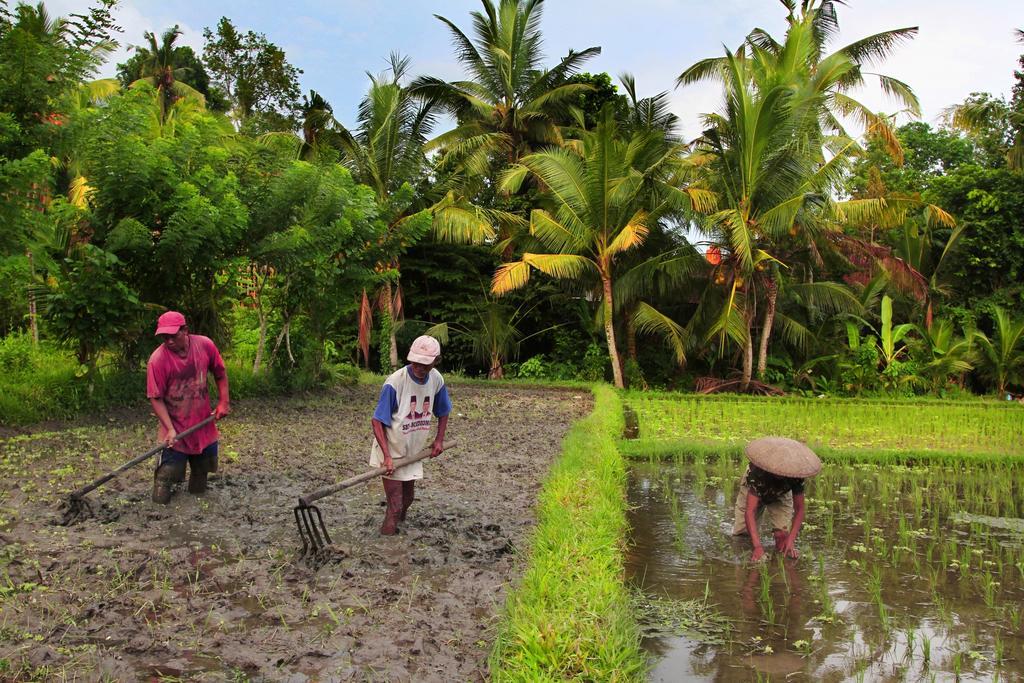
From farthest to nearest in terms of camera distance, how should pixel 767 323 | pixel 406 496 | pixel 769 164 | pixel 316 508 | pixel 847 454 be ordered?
pixel 767 323, pixel 769 164, pixel 847 454, pixel 406 496, pixel 316 508

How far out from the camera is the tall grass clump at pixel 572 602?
3127 mm

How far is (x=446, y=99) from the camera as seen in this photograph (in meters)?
17.5

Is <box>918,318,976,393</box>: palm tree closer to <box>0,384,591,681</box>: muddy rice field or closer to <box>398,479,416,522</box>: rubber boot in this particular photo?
<box>0,384,591,681</box>: muddy rice field

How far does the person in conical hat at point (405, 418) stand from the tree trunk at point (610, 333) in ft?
35.5

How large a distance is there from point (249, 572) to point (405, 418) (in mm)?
1167

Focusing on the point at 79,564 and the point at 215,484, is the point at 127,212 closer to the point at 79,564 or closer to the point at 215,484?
the point at 215,484

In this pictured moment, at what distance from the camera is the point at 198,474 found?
18.9 feet

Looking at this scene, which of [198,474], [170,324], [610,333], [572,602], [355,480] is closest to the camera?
[572,602]

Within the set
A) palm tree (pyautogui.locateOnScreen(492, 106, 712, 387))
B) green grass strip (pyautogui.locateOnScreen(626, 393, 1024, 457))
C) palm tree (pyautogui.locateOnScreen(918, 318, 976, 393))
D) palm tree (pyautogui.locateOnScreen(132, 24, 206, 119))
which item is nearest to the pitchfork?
green grass strip (pyautogui.locateOnScreen(626, 393, 1024, 457))

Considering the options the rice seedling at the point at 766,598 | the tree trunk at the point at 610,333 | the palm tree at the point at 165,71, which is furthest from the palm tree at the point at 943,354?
the palm tree at the point at 165,71

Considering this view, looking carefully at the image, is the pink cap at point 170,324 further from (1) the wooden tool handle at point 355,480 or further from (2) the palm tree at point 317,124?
(2) the palm tree at point 317,124

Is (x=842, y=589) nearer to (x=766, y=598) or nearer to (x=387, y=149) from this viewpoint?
(x=766, y=598)

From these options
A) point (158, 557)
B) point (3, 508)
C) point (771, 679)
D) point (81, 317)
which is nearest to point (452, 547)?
point (158, 557)

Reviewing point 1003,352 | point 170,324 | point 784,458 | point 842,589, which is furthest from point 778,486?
point 1003,352
